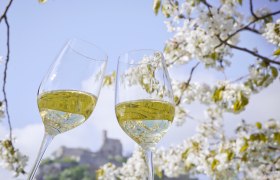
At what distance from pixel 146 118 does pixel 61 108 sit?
158 millimetres

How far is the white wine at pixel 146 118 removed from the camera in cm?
56

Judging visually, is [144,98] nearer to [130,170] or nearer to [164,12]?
[164,12]

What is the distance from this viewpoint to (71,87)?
0.58 m

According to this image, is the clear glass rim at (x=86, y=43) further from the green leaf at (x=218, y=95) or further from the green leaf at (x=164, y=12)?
the green leaf at (x=218, y=95)

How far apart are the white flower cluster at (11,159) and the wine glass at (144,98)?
130 centimetres

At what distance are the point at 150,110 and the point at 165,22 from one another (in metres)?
1.61

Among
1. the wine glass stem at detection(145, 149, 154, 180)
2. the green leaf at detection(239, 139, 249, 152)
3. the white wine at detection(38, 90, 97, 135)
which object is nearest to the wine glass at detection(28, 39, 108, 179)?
the white wine at detection(38, 90, 97, 135)

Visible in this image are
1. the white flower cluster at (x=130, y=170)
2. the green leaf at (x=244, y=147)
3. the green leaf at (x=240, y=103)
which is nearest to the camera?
the green leaf at (x=240, y=103)

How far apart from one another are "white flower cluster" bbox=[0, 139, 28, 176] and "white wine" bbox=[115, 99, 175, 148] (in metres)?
1.31

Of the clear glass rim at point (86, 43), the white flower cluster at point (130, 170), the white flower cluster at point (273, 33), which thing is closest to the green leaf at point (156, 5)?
the white flower cluster at point (273, 33)

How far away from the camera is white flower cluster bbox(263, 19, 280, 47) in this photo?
62.1 inches

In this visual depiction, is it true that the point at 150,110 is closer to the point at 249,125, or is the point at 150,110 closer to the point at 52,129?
the point at 52,129

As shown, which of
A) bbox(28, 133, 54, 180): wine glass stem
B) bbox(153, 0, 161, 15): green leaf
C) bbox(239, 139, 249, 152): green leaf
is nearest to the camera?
bbox(28, 133, 54, 180): wine glass stem

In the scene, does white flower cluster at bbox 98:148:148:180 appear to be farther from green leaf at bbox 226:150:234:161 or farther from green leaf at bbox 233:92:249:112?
green leaf at bbox 233:92:249:112
